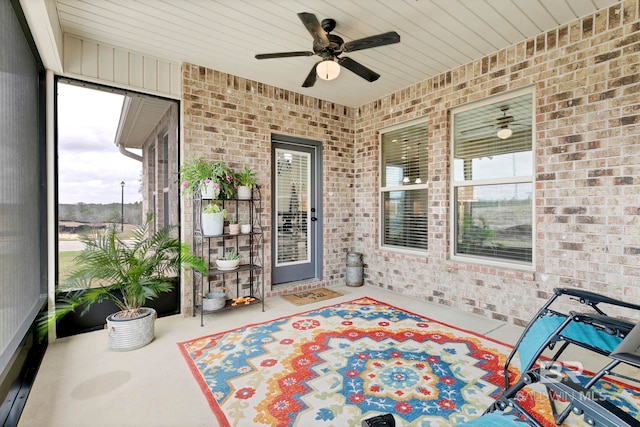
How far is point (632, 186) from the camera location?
2516mm

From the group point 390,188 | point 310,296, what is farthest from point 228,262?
point 390,188

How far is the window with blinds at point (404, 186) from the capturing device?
14.0 ft

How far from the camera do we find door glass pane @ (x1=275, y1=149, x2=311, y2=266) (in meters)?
4.52

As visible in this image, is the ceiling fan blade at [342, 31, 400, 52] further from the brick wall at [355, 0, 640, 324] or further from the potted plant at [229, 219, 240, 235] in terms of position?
the potted plant at [229, 219, 240, 235]

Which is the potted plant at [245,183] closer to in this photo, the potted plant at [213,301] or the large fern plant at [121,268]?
the large fern plant at [121,268]

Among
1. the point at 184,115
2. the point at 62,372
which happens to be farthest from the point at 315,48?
the point at 62,372

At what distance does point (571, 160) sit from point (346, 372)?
278 centimetres

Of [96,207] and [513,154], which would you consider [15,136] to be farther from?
[513,154]

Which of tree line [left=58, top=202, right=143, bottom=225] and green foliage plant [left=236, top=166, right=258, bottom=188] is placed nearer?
tree line [left=58, top=202, right=143, bottom=225]

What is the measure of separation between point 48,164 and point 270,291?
2.78m

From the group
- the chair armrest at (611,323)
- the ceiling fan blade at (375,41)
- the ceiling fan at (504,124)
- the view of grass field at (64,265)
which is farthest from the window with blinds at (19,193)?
the ceiling fan at (504,124)

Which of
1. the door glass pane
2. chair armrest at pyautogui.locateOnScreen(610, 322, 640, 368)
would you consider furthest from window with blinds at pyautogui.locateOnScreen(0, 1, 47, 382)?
chair armrest at pyautogui.locateOnScreen(610, 322, 640, 368)

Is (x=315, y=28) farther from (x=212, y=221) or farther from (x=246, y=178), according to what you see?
(x=212, y=221)

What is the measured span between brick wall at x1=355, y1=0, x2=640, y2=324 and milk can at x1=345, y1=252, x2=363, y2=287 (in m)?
1.29
